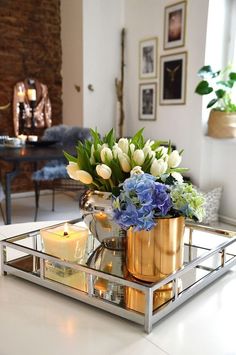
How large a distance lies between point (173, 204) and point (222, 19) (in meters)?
3.24

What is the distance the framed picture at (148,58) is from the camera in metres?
4.13

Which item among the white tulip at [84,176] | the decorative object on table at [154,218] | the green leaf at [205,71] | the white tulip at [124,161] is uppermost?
the green leaf at [205,71]

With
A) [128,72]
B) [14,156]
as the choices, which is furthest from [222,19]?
[14,156]

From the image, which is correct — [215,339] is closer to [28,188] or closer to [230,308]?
[230,308]

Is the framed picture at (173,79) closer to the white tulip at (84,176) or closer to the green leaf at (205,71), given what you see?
the green leaf at (205,71)

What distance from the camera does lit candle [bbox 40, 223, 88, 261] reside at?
3.59 feet

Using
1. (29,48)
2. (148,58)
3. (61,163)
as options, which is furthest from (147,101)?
(29,48)

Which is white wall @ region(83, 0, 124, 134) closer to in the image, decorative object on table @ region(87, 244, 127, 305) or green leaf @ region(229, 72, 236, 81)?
green leaf @ region(229, 72, 236, 81)

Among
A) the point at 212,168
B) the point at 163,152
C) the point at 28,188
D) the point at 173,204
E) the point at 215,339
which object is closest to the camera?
the point at 215,339

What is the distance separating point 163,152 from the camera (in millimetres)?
1092

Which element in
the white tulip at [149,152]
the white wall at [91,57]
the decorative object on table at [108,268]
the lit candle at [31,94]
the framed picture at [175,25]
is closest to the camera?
the decorative object on table at [108,268]

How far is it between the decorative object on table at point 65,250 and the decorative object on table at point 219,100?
2.64m

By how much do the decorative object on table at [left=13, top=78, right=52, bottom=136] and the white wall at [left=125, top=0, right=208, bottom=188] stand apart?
1006mm

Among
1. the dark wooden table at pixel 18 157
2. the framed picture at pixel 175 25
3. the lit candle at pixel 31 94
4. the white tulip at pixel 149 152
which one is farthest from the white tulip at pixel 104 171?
the lit candle at pixel 31 94
